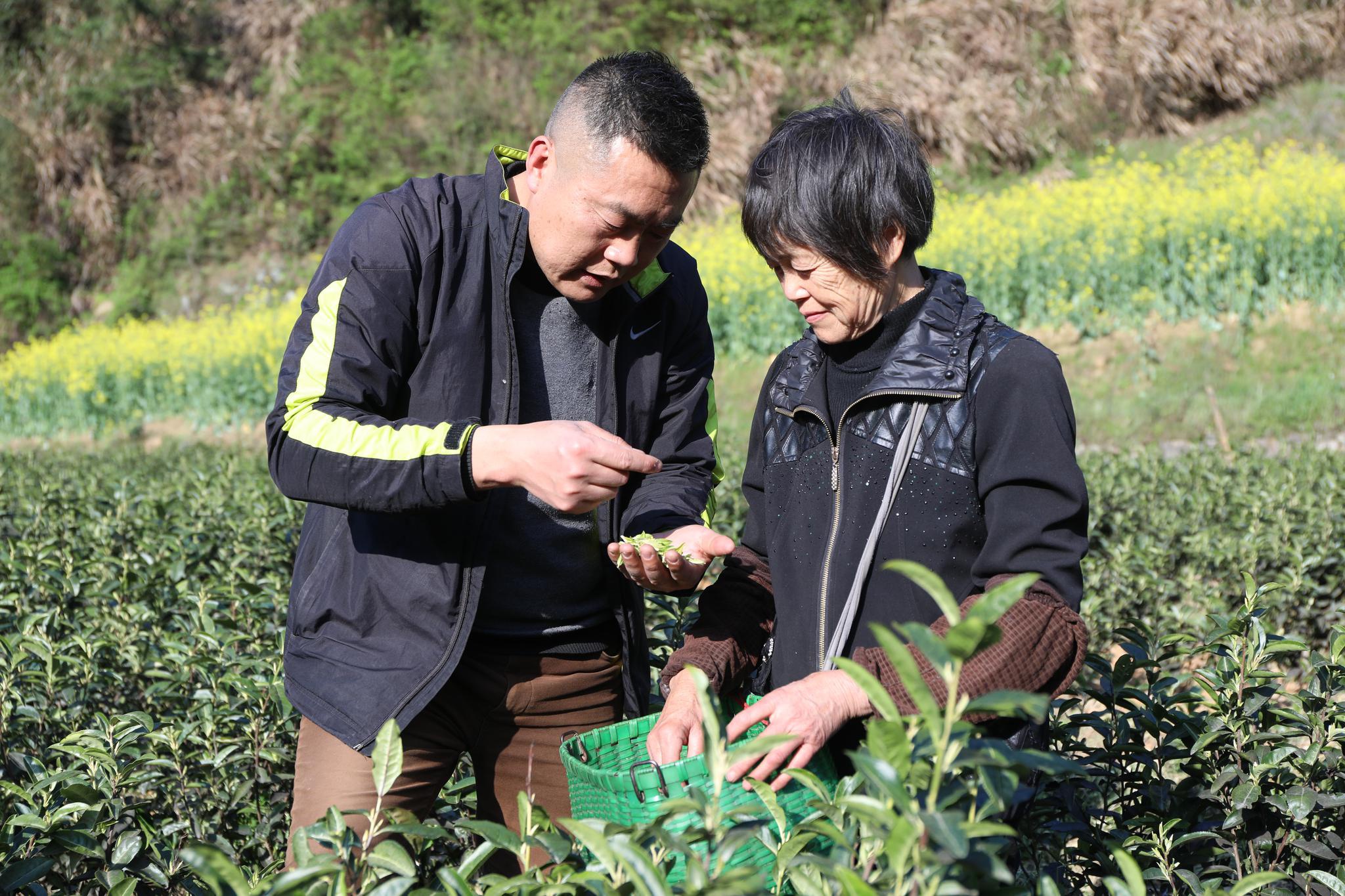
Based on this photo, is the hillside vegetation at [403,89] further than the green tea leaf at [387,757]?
Yes

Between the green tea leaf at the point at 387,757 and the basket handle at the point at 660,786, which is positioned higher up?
the green tea leaf at the point at 387,757

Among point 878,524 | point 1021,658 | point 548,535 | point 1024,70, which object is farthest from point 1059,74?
point 1021,658

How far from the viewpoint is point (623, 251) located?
79.7 inches

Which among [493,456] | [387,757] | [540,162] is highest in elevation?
[540,162]

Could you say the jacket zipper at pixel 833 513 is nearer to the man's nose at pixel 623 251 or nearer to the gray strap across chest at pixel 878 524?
the gray strap across chest at pixel 878 524

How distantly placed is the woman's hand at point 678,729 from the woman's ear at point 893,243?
0.69 metres

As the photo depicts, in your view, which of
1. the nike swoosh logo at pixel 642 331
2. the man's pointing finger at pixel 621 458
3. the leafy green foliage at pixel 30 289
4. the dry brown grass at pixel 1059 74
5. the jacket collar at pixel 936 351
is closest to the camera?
the jacket collar at pixel 936 351

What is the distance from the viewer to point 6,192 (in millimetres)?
21281

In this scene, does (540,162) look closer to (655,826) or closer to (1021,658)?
(1021,658)

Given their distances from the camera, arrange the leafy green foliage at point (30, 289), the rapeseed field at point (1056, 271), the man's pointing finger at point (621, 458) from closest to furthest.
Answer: the man's pointing finger at point (621, 458)
the rapeseed field at point (1056, 271)
the leafy green foliage at point (30, 289)

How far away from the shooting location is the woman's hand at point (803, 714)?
1460 millimetres

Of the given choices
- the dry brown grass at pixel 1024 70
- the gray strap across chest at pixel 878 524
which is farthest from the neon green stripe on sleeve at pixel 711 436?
the dry brown grass at pixel 1024 70

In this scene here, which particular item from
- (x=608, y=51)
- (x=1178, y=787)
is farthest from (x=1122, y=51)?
(x=1178, y=787)

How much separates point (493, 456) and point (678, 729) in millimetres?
505
